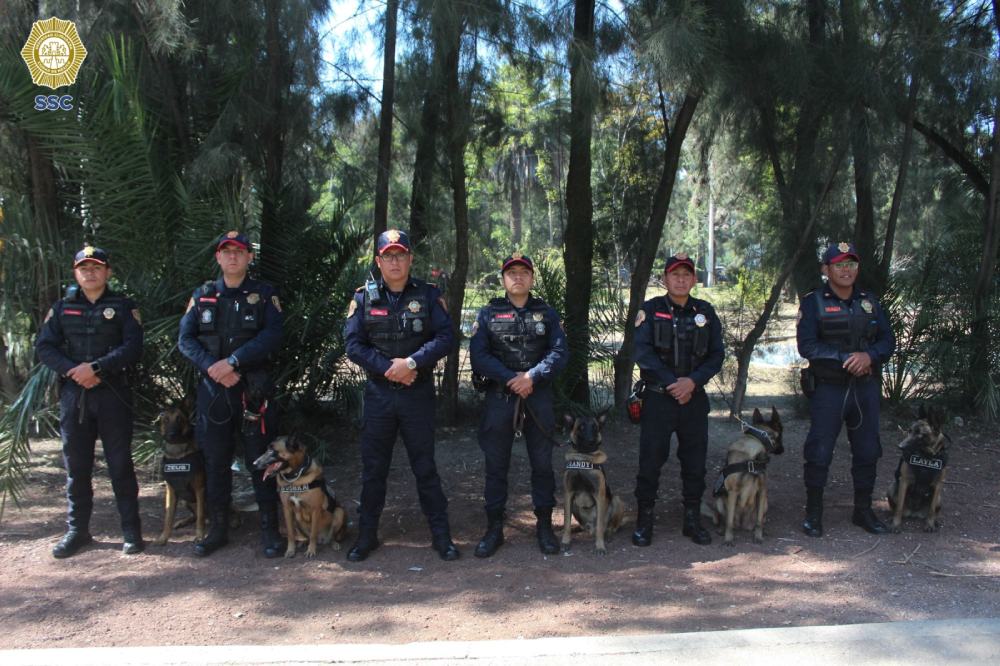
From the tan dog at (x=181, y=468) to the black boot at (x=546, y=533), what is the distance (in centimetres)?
233

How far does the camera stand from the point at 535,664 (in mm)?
3469

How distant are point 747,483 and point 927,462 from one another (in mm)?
1281

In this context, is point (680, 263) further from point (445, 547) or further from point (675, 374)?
point (445, 547)

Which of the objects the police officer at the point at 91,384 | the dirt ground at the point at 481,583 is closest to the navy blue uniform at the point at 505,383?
the dirt ground at the point at 481,583

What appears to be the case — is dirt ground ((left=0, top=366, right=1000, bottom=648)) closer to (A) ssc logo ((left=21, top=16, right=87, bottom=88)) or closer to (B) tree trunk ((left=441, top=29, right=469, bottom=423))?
(B) tree trunk ((left=441, top=29, right=469, bottom=423))

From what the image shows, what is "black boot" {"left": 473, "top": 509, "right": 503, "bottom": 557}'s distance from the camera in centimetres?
501

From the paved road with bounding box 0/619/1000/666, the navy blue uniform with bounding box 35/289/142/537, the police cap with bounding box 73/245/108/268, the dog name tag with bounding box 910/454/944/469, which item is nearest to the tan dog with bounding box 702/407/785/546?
the dog name tag with bounding box 910/454/944/469

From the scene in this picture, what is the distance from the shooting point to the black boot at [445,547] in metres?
4.97

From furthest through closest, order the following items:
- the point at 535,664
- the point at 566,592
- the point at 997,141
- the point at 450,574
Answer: the point at 997,141 → the point at 450,574 → the point at 566,592 → the point at 535,664

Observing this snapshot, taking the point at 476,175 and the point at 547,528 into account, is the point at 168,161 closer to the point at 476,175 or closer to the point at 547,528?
the point at 476,175

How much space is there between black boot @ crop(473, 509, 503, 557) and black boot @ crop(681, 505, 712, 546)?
4.34ft

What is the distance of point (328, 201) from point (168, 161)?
1.53 meters

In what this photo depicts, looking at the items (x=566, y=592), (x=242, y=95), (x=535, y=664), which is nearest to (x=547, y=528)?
(x=566, y=592)

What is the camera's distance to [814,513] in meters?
5.34
